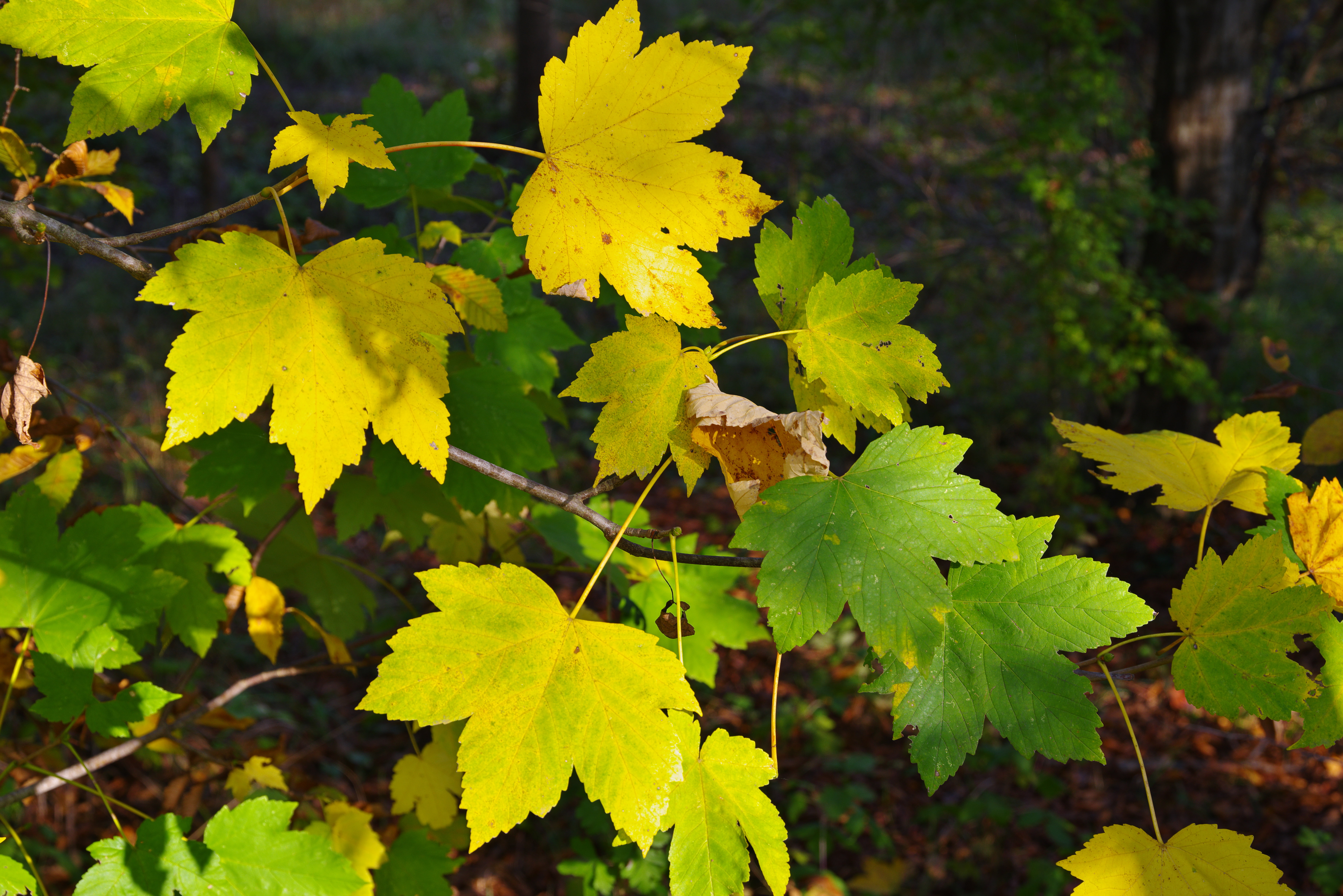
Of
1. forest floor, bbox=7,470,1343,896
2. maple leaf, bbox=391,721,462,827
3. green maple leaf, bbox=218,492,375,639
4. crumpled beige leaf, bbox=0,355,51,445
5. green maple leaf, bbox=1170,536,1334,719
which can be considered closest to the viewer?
green maple leaf, bbox=1170,536,1334,719

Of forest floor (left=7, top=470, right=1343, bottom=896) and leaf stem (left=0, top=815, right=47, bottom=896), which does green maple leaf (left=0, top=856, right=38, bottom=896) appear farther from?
forest floor (left=7, top=470, right=1343, bottom=896)

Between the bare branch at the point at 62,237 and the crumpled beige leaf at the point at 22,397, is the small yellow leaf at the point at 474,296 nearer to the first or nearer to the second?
the bare branch at the point at 62,237

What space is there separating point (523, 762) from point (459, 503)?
0.68 m

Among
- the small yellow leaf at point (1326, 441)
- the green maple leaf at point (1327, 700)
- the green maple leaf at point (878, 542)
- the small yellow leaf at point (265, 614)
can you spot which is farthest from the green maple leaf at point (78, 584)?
the small yellow leaf at point (1326, 441)

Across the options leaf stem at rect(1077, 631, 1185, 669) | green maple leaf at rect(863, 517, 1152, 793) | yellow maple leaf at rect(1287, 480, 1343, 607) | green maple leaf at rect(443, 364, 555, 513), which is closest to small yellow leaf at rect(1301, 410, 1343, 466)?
yellow maple leaf at rect(1287, 480, 1343, 607)

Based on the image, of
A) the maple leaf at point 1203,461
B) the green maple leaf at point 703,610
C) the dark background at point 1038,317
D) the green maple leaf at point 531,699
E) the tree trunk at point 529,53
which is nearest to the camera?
the green maple leaf at point 531,699

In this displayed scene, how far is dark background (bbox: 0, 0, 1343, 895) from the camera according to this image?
13.4ft

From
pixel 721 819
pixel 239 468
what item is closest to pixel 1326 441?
pixel 721 819

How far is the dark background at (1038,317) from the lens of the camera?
161 inches

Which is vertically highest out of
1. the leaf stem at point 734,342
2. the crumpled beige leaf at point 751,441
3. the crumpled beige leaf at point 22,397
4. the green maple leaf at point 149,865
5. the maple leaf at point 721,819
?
the leaf stem at point 734,342

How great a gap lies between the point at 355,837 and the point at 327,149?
1352mm

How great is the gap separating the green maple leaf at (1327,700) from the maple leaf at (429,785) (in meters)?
1.51

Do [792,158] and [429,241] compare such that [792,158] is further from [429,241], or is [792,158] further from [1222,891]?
[1222,891]

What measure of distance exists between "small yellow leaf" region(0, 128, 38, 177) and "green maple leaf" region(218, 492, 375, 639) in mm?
834
